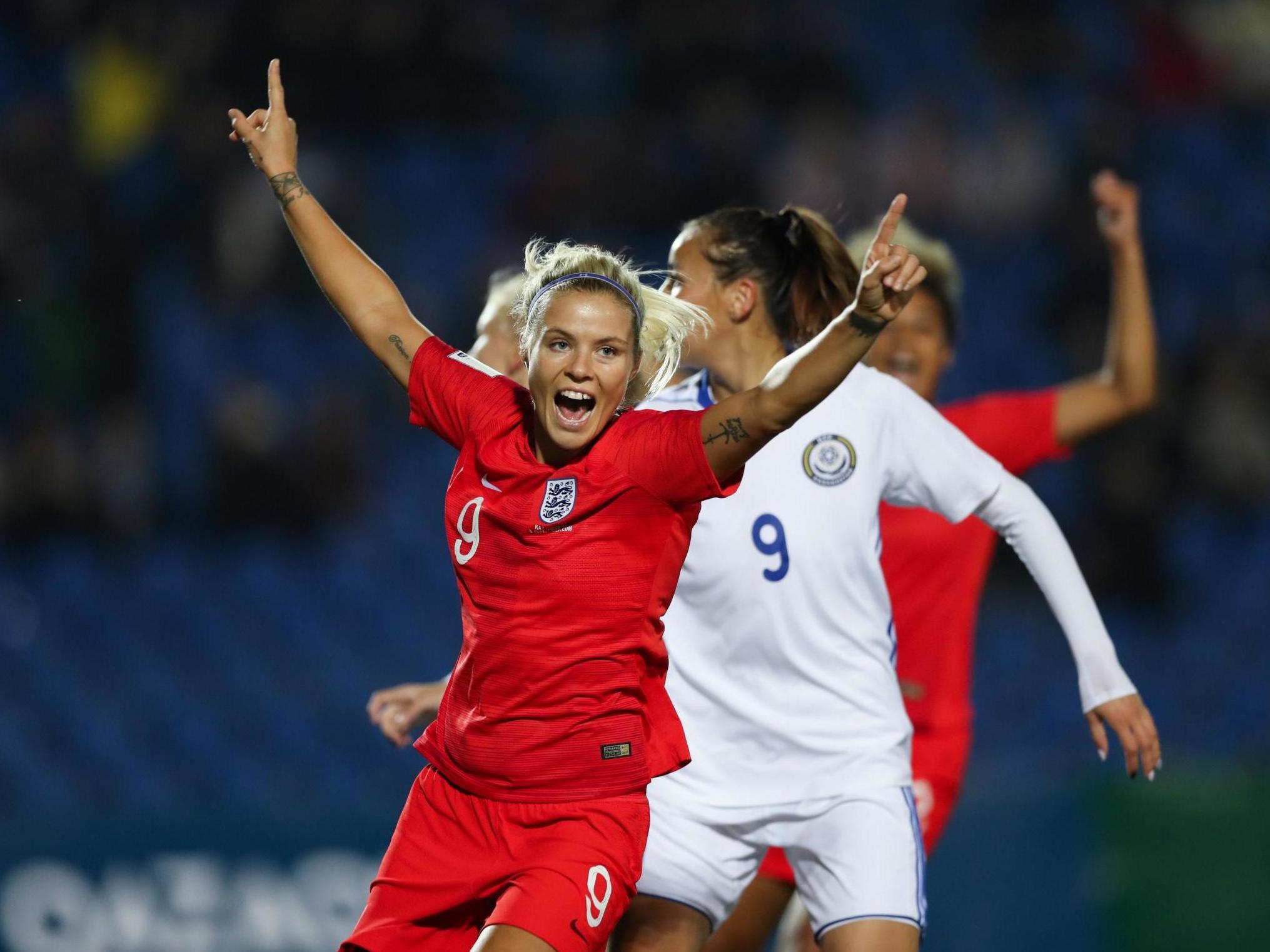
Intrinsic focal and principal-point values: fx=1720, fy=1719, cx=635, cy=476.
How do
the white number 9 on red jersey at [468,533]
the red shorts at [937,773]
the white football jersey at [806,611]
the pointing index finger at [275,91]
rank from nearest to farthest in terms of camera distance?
the white number 9 on red jersey at [468,533], the pointing index finger at [275,91], the white football jersey at [806,611], the red shorts at [937,773]

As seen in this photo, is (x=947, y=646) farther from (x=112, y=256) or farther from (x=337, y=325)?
(x=112, y=256)

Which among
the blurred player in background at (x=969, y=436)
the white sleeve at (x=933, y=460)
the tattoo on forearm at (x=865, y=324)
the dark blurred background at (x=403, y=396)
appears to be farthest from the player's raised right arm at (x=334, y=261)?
the dark blurred background at (x=403, y=396)

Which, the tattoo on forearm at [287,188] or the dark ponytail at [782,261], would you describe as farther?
the dark ponytail at [782,261]

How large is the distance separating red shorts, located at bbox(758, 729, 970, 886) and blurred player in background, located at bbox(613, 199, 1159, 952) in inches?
27.6

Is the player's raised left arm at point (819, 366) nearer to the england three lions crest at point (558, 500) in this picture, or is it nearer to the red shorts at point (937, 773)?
the england three lions crest at point (558, 500)

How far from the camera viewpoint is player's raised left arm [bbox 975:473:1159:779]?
3.53m

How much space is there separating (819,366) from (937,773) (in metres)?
1.95

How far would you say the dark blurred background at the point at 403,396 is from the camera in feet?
20.2

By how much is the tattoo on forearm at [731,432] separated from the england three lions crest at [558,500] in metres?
0.28

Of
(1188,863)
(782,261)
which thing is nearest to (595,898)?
(782,261)

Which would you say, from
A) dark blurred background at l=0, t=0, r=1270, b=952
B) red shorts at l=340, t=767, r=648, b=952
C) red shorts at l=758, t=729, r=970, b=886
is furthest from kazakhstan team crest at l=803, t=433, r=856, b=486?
dark blurred background at l=0, t=0, r=1270, b=952

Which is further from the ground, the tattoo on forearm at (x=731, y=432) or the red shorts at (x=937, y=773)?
the tattoo on forearm at (x=731, y=432)

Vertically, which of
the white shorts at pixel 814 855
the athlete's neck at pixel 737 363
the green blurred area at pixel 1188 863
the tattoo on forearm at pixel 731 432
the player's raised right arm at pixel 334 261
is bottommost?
the green blurred area at pixel 1188 863

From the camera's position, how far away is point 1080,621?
364 centimetres
